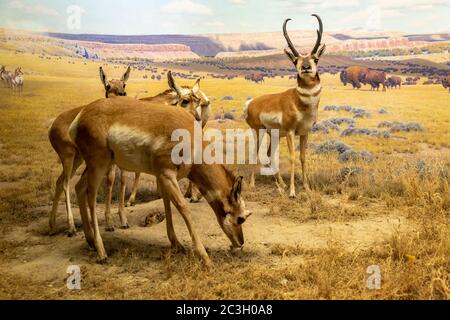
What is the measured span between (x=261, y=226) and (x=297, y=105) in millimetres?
2709

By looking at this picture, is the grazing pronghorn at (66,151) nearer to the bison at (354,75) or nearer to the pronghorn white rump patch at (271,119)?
the pronghorn white rump patch at (271,119)

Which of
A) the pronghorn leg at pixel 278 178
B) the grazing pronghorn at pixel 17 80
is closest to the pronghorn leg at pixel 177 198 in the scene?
the pronghorn leg at pixel 278 178

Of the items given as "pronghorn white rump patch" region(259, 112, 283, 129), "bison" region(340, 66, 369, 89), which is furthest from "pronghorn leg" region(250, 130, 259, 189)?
"bison" region(340, 66, 369, 89)

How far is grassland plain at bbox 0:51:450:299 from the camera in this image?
15.0ft

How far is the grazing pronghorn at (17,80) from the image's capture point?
9914mm

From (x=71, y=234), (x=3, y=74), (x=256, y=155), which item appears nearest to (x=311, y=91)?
(x=256, y=155)

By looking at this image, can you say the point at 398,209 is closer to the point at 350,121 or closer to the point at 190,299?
the point at 190,299

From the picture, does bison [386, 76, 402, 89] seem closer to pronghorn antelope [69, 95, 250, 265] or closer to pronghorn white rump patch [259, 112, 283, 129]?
pronghorn white rump patch [259, 112, 283, 129]

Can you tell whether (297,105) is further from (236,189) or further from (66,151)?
(66,151)

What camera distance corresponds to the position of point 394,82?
43.3 feet

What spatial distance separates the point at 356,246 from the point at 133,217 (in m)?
3.22

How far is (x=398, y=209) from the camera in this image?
7230 mm

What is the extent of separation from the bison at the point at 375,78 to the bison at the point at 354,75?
0.09 m
